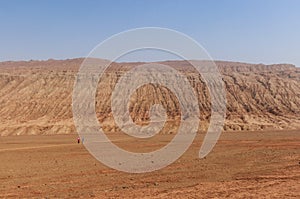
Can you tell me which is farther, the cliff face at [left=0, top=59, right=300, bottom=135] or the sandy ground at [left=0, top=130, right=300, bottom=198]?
the cliff face at [left=0, top=59, right=300, bottom=135]

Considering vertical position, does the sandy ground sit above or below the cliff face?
below

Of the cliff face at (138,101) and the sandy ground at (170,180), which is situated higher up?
the cliff face at (138,101)

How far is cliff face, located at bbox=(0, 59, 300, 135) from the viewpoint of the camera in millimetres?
88763

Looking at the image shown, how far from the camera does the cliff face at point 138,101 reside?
8876cm

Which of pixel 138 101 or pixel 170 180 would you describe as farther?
pixel 138 101

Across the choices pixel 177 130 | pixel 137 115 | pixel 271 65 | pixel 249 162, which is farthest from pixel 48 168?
pixel 271 65

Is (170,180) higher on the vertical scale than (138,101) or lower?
lower

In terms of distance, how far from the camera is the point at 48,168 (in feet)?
97.1

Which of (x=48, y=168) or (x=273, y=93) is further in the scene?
(x=273, y=93)

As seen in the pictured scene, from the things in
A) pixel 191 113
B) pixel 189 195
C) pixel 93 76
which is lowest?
pixel 189 195

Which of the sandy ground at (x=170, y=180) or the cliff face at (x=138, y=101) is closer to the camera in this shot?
the sandy ground at (x=170, y=180)

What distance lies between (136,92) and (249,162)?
278 feet

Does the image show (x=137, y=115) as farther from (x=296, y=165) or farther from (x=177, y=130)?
(x=296, y=165)

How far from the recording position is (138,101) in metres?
106
